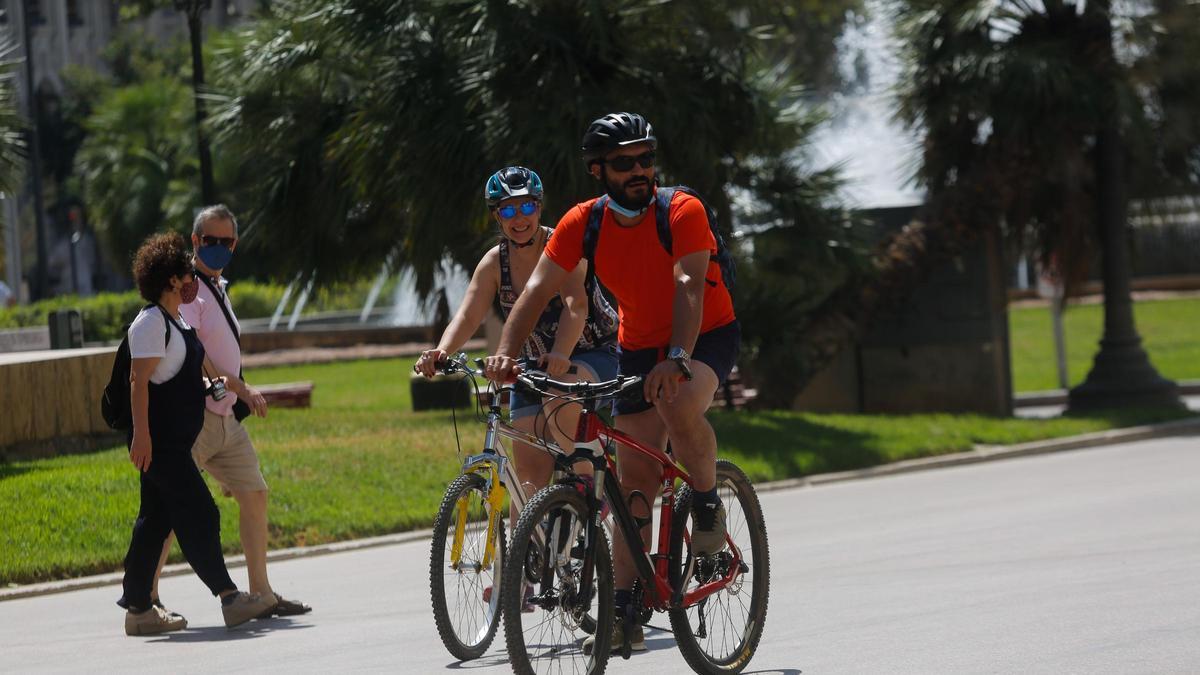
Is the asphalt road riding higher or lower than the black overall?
lower

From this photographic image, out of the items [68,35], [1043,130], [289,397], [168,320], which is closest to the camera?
[168,320]

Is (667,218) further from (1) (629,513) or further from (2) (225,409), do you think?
(2) (225,409)

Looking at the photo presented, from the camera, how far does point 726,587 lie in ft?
21.4

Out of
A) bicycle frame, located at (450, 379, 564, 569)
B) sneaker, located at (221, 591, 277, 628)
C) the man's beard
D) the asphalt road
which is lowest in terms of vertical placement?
the asphalt road

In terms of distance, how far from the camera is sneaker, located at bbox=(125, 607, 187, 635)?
8.18 metres

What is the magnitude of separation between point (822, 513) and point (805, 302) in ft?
27.6

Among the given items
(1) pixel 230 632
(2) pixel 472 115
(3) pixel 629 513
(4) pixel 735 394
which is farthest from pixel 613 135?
(4) pixel 735 394

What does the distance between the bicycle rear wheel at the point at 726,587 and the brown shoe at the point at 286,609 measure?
267cm

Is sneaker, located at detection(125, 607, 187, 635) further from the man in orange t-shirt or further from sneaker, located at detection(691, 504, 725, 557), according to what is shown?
Answer: sneaker, located at detection(691, 504, 725, 557)

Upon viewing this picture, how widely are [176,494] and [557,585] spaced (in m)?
2.62

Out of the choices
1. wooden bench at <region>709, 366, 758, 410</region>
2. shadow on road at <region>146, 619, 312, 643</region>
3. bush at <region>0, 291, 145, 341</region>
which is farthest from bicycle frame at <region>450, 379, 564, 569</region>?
bush at <region>0, 291, 145, 341</region>

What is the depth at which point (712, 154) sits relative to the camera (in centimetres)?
1744

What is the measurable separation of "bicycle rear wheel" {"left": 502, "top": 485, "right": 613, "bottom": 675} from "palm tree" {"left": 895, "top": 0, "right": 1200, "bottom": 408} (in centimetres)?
1584

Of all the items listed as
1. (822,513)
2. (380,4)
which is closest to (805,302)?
(380,4)
